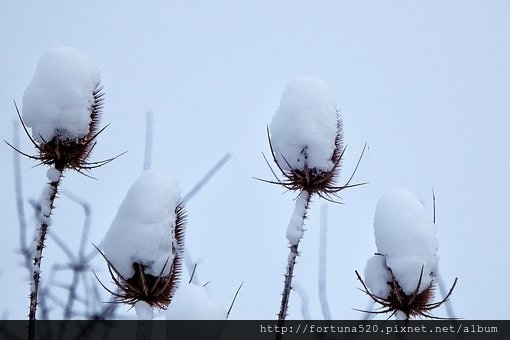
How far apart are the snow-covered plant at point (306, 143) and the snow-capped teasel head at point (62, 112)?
6.28 feet

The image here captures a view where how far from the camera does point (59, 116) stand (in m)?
5.39

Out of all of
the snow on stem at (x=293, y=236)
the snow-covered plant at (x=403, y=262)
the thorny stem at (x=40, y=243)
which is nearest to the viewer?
the thorny stem at (x=40, y=243)

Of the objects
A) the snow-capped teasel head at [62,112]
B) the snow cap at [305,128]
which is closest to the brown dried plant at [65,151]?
the snow-capped teasel head at [62,112]

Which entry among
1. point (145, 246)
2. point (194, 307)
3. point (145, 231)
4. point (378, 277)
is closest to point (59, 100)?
point (145, 231)

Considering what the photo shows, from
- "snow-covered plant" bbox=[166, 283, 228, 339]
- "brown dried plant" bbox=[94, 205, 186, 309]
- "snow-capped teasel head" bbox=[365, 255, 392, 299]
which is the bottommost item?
"snow-covered plant" bbox=[166, 283, 228, 339]

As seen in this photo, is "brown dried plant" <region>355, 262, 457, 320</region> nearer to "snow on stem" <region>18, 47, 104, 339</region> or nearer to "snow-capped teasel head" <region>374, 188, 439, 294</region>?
"snow-capped teasel head" <region>374, 188, 439, 294</region>

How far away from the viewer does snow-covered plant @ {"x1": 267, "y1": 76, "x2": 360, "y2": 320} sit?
216 inches

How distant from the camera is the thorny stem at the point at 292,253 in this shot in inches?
191

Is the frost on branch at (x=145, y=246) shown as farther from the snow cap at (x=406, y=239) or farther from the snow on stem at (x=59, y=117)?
the snow cap at (x=406, y=239)

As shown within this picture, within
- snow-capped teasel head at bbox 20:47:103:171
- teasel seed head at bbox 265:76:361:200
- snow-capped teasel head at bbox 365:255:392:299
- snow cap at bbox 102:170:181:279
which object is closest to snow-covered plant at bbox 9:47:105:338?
snow-capped teasel head at bbox 20:47:103:171

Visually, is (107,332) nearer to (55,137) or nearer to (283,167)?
(55,137)

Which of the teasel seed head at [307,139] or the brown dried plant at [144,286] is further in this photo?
the teasel seed head at [307,139]

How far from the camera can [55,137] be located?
5434 millimetres

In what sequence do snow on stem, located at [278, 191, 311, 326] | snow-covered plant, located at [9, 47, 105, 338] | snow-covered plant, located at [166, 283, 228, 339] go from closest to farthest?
snow-covered plant, located at [166, 283, 228, 339] < snow on stem, located at [278, 191, 311, 326] < snow-covered plant, located at [9, 47, 105, 338]
